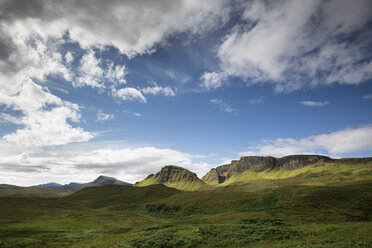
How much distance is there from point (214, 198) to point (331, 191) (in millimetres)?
41530

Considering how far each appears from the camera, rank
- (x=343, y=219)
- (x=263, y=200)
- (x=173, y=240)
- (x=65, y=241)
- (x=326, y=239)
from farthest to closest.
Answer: (x=263, y=200), (x=343, y=219), (x=65, y=241), (x=173, y=240), (x=326, y=239)

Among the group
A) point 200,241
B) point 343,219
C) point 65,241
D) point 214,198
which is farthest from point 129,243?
point 214,198

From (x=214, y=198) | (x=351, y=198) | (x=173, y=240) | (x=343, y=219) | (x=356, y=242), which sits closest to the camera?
(x=356, y=242)

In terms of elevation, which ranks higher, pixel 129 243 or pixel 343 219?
pixel 129 243

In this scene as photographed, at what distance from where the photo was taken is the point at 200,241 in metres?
28.6

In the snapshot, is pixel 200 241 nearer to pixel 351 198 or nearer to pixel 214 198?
pixel 351 198

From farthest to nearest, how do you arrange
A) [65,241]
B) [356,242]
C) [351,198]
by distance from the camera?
[351,198] < [65,241] < [356,242]

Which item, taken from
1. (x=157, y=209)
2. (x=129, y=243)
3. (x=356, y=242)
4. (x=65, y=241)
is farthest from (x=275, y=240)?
(x=157, y=209)

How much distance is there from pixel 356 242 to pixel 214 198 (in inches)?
2627

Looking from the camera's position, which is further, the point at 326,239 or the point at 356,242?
the point at 326,239

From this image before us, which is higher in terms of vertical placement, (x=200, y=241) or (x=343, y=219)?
(x=200, y=241)

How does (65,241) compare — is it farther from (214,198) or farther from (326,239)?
(214,198)

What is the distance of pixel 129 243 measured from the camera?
31.3m

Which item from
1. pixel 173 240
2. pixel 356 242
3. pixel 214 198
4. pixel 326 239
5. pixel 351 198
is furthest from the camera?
pixel 214 198
